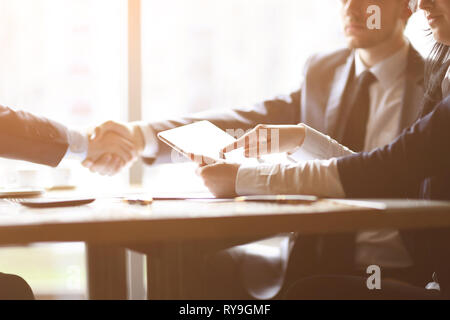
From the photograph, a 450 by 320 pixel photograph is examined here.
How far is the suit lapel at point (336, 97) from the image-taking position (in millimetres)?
1472

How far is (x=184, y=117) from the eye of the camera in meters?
1.57

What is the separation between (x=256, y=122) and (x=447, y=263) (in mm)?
927

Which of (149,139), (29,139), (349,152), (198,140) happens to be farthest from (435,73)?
(29,139)

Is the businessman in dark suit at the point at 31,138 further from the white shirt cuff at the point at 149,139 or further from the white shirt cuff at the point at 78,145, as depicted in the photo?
the white shirt cuff at the point at 149,139

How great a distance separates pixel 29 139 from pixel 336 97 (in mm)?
962

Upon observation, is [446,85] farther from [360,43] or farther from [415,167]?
[360,43]

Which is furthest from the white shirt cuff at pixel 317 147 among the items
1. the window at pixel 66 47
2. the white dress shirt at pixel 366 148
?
the window at pixel 66 47

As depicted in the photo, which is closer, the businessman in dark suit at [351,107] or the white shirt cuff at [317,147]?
the white shirt cuff at [317,147]

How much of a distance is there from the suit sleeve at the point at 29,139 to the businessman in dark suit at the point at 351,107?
0.33 meters

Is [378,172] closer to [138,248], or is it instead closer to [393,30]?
[138,248]

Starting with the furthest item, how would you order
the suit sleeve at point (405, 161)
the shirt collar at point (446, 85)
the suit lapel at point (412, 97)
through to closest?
1. the suit lapel at point (412, 97)
2. the shirt collar at point (446, 85)
3. the suit sleeve at point (405, 161)

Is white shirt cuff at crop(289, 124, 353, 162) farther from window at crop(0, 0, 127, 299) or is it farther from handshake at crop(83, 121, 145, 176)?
window at crop(0, 0, 127, 299)

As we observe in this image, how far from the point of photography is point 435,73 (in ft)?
3.38

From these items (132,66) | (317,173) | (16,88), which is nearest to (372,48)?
(317,173)
